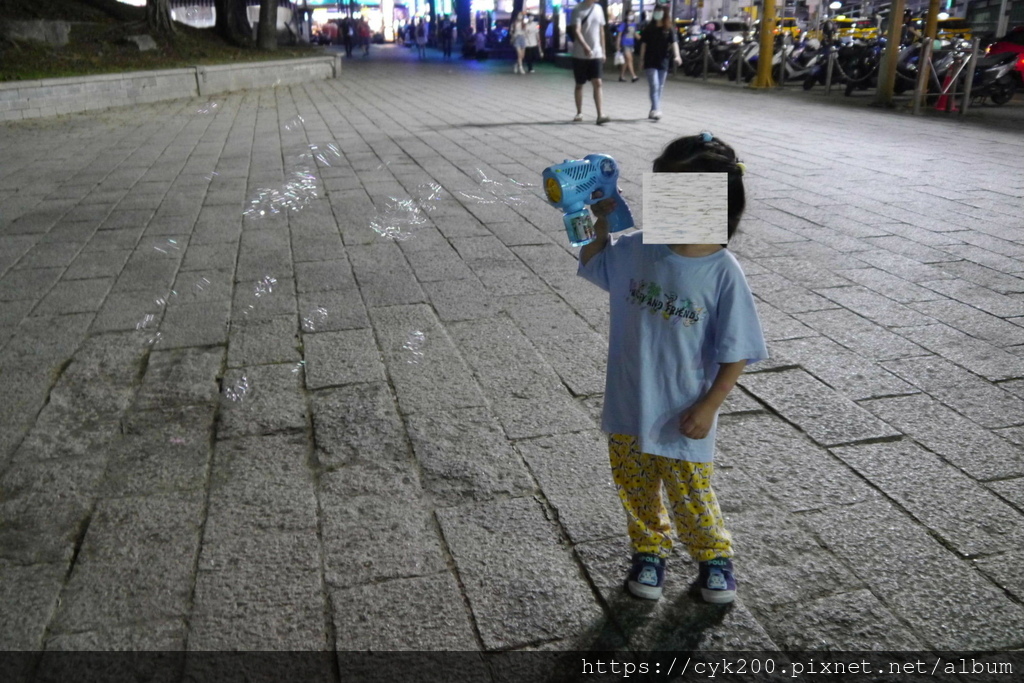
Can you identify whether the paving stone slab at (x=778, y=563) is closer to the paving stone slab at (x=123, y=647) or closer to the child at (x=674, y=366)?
the child at (x=674, y=366)

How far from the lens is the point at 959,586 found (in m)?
2.11

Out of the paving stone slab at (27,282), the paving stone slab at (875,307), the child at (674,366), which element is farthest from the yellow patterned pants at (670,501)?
the paving stone slab at (27,282)

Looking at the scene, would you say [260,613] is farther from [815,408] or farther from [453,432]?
[815,408]

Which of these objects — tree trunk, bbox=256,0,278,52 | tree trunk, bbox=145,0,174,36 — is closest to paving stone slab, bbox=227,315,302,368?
tree trunk, bbox=145,0,174,36

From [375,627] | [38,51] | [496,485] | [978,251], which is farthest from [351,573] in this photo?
[38,51]

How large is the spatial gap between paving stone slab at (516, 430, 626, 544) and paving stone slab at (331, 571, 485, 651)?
424 mm

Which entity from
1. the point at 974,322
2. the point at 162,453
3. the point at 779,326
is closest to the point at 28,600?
the point at 162,453

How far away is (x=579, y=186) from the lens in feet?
6.07

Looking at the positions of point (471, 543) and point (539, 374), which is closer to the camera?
point (471, 543)

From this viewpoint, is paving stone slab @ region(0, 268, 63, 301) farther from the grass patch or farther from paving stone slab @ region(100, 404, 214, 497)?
the grass patch

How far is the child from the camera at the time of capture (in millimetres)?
1815

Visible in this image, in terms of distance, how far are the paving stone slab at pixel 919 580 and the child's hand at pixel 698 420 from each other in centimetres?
68

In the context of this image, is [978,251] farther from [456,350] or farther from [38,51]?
[38,51]

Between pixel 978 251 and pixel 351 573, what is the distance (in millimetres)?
4502
